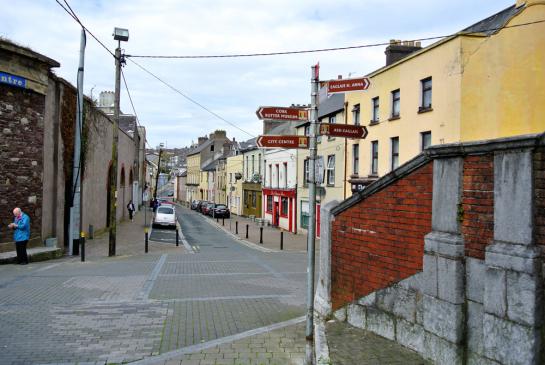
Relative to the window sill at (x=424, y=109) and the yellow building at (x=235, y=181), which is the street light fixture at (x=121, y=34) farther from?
the yellow building at (x=235, y=181)

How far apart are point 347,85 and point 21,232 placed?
10.6 metres

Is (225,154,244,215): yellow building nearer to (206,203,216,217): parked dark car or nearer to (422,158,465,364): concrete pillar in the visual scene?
(206,203,216,217): parked dark car

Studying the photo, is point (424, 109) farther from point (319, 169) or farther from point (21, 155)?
point (21, 155)

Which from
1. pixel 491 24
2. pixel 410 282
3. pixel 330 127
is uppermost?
pixel 491 24

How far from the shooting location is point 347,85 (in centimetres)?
600

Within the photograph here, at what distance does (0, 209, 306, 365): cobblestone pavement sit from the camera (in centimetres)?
615

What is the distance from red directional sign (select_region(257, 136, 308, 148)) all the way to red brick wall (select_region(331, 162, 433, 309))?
47.1 inches

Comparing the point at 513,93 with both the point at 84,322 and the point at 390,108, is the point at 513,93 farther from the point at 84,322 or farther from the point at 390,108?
the point at 84,322

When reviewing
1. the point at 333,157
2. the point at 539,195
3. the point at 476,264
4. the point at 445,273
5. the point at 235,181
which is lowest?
the point at 445,273

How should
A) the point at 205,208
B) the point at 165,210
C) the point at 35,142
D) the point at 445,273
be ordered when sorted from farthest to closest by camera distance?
the point at 205,208
the point at 165,210
the point at 35,142
the point at 445,273

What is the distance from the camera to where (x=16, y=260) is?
13.3 m

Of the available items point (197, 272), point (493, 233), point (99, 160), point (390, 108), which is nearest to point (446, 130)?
point (390, 108)

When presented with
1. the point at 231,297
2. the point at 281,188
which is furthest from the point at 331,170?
the point at 231,297

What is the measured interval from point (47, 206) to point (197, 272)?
6.66m
